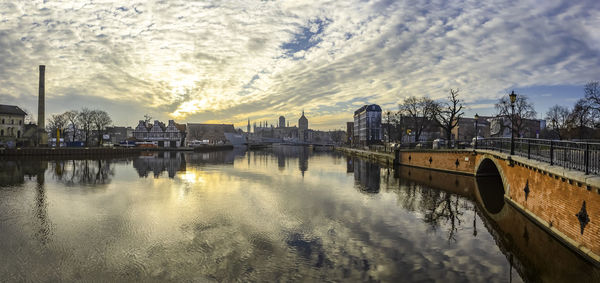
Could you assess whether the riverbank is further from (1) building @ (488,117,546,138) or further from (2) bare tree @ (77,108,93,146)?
(1) building @ (488,117,546,138)

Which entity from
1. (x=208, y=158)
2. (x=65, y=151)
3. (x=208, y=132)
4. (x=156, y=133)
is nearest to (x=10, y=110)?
(x=65, y=151)

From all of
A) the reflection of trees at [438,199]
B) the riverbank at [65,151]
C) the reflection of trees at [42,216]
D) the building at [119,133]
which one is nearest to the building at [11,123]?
the riverbank at [65,151]

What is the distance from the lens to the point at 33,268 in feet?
30.6

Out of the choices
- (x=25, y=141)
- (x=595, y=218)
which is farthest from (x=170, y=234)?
(x=25, y=141)

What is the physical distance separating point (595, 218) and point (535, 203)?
5304mm

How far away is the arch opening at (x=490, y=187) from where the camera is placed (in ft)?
62.5

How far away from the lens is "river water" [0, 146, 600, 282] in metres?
9.34

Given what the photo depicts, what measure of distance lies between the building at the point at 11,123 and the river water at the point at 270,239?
84.9 m

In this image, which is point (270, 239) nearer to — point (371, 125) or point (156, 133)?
point (156, 133)

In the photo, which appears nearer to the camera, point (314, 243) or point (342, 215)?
point (314, 243)

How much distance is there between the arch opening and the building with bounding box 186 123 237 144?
12281cm

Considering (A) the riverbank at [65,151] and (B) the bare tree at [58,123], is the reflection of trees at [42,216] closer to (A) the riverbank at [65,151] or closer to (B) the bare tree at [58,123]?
(A) the riverbank at [65,151]

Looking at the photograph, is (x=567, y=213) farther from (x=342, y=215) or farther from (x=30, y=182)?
(x=30, y=182)

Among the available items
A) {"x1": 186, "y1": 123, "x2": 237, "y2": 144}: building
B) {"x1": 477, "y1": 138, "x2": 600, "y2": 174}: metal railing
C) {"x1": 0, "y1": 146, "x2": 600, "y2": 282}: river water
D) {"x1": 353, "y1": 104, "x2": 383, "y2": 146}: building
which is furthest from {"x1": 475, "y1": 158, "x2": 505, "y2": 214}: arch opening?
{"x1": 186, "y1": 123, "x2": 237, "y2": 144}: building
